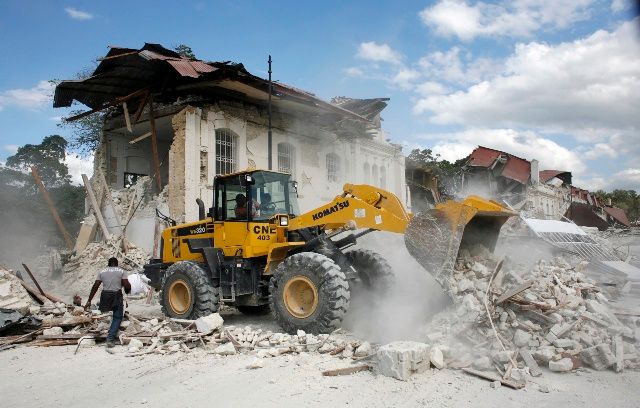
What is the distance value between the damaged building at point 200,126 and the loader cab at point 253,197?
6046 mm

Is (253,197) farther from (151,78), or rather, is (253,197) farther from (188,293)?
(151,78)

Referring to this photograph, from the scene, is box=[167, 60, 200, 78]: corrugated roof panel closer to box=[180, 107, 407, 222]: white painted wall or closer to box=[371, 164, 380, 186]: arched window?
box=[180, 107, 407, 222]: white painted wall

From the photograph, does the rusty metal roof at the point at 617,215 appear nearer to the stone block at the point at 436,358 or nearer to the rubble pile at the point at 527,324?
the rubble pile at the point at 527,324

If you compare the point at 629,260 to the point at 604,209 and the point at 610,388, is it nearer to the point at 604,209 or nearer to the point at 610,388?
the point at 610,388

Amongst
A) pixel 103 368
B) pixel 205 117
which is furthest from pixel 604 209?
pixel 103 368

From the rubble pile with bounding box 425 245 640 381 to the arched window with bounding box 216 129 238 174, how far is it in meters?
10.6

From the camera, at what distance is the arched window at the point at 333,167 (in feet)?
65.7

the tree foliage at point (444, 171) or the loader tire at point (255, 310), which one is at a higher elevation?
the tree foliage at point (444, 171)

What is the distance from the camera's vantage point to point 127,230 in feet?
54.2

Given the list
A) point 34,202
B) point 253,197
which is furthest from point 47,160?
point 253,197

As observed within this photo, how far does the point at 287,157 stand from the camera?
1822 centimetres

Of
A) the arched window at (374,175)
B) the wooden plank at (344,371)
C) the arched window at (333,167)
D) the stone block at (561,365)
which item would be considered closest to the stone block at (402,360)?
the wooden plank at (344,371)

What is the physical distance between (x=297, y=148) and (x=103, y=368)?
42.2 ft

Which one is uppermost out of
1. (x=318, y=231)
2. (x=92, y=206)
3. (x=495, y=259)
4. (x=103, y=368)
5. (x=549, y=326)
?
(x=92, y=206)
